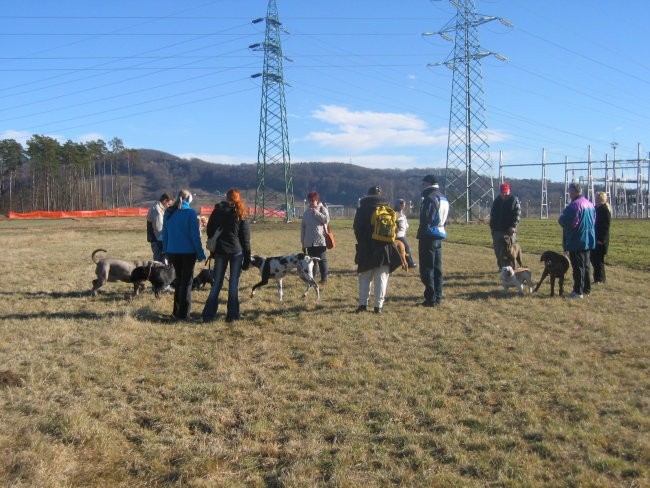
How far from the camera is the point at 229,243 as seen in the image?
8.12m

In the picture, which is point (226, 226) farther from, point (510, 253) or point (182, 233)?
point (510, 253)

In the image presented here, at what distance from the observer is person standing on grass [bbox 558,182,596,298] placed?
31.8ft

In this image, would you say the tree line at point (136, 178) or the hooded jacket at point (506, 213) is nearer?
the hooded jacket at point (506, 213)

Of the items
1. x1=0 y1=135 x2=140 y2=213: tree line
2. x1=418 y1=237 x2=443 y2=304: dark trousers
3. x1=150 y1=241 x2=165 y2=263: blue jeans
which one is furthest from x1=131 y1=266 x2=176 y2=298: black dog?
x1=0 y1=135 x2=140 y2=213: tree line

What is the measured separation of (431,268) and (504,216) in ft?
10.8

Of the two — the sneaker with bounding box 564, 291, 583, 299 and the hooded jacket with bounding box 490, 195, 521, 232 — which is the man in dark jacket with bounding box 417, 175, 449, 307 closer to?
the sneaker with bounding box 564, 291, 583, 299

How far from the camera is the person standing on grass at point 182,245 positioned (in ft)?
26.6

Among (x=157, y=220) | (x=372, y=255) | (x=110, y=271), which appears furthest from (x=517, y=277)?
(x=110, y=271)

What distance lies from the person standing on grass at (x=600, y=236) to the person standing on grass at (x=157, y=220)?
7909mm

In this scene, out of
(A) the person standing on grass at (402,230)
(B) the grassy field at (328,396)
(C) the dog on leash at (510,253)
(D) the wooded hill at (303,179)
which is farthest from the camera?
(D) the wooded hill at (303,179)

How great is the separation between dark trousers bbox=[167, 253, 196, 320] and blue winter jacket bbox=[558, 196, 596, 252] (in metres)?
5.97

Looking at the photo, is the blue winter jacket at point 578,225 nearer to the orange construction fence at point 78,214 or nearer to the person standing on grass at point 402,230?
the person standing on grass at point 402,230

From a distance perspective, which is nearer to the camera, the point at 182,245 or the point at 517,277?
the point at 182,245

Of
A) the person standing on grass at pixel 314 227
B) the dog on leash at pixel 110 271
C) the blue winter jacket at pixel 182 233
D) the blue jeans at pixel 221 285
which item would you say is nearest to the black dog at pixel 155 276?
the dog on leash at pixel 110 271
